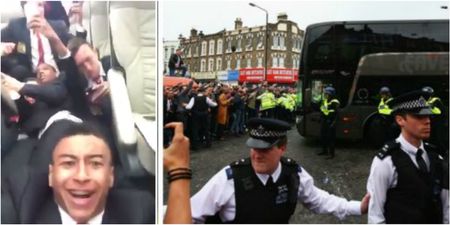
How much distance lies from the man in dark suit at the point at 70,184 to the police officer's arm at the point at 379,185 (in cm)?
113

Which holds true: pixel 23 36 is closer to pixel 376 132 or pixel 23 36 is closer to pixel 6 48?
pixel 6 48

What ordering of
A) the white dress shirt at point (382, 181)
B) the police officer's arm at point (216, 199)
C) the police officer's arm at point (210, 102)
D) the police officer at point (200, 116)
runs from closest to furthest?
the police officer's arm at point (216, 199) < the white dress shirt at point (382, 181) < the police officer at point (200, 116) < the police officer's arm at point (210, 102)

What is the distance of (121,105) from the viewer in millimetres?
2377

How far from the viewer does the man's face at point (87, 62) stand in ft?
7.79

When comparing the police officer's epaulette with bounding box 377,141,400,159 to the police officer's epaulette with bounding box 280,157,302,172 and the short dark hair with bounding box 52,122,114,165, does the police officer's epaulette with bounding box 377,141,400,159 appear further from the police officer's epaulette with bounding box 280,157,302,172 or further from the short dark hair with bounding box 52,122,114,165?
the short dark hair with bounding box 52,122,114,165

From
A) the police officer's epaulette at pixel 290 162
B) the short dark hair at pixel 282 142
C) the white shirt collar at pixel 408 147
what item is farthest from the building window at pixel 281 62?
the white shirt collar at pixel 408 147

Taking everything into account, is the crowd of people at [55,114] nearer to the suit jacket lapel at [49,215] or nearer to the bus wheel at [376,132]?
the suit jacket lapel at [49,215]

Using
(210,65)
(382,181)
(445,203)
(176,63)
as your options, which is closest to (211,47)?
(210,65)

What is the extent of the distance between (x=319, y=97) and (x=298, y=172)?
0.44 meters

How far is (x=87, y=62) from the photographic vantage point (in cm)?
238

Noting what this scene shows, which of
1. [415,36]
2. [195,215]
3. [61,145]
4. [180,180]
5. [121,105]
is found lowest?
[195,215]

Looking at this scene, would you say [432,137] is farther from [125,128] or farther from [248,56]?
[125,128]

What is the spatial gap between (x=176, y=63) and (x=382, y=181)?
1.21m

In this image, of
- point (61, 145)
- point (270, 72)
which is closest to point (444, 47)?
point (270, 72)
